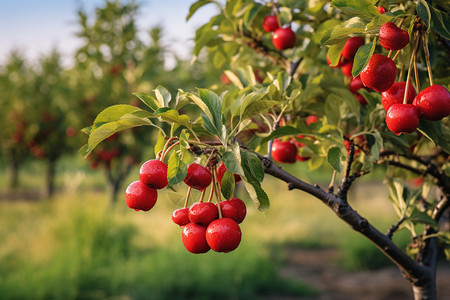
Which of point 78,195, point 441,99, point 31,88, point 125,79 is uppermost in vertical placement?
point 31,88

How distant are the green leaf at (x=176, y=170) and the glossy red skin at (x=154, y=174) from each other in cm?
3

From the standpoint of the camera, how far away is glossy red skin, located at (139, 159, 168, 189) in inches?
31.2

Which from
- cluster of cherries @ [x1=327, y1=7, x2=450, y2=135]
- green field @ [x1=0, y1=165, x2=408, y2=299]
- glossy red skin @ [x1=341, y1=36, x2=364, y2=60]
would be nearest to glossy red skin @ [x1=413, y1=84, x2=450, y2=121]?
cluster of cherries @ [x1=327, y1=7, x2=450, y2=135]

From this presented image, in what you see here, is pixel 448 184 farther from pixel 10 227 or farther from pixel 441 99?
pixel 10 227

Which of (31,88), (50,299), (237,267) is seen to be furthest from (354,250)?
(31,88)

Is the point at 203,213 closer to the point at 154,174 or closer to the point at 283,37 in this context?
the point at 154,174

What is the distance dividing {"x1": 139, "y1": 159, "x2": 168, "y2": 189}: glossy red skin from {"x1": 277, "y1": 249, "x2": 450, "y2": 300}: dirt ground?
3.88 m

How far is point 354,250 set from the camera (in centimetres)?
544

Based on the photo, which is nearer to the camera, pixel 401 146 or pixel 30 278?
pixel 401 146

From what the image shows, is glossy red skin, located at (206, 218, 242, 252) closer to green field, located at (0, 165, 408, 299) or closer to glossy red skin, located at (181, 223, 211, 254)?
glossy red skin, located at (181, 223, 211, 254)

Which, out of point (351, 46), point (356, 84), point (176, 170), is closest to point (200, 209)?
point (176, 170)

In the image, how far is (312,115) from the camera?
4.72ft

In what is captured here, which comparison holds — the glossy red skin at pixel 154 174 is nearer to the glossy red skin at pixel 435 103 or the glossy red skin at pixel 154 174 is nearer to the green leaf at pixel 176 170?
the green leaf at pixel 176 170

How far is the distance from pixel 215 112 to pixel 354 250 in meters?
5.14
